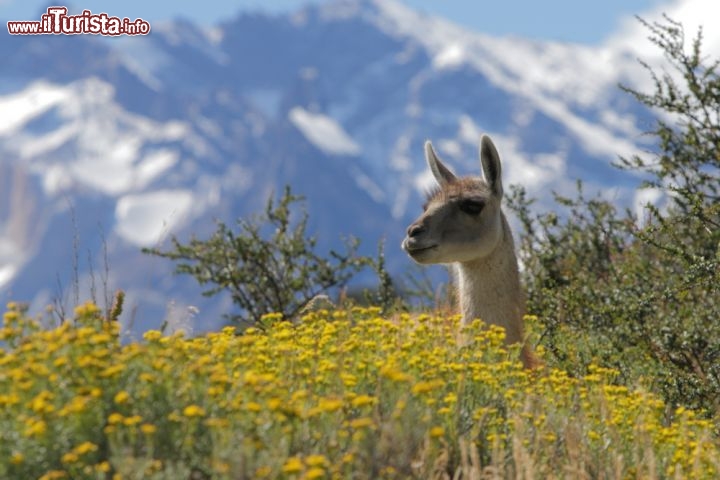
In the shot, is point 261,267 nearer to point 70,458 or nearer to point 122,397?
point 122,397

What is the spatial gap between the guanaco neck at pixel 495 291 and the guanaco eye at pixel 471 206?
302 millimetres

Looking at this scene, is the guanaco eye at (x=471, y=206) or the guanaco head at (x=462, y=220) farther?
the guanaco eye at (x=471, y=206)

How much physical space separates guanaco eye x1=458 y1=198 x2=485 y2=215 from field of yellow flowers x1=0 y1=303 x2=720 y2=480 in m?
2.79

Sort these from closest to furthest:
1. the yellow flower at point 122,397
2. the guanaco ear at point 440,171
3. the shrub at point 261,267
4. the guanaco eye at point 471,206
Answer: the yellow flower at point 122,397 → the guanaco eye at point 471,206 → the guanaco ear at point 440,171 → the shrub at point 261,267

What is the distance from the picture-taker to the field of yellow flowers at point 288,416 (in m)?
4.45

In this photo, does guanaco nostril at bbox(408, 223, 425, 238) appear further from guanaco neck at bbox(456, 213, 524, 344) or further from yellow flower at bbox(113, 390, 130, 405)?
yellow flower at bbox(113, 390, 130, 405)

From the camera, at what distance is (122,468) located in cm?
407

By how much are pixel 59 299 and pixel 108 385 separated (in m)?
4.04

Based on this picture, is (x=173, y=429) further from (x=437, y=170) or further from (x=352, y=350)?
(x=437, y=170)

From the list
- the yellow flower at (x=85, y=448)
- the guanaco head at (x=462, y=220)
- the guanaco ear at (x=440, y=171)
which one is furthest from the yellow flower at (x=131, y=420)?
the guanaco ear at (x=440, y=171)

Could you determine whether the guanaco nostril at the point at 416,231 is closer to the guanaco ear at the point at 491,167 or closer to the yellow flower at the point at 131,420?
the guanaco ear at the point at 491,167

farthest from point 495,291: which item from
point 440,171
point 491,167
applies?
point 440,171

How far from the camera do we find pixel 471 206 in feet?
30.2

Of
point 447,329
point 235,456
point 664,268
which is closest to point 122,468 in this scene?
point 235,456
